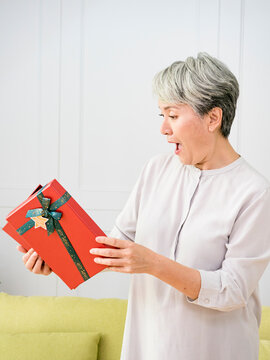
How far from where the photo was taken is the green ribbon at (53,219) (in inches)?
51.4

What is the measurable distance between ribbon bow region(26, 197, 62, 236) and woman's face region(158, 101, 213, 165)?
37 cm

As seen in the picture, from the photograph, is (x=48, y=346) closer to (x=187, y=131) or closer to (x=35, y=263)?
(x=35, y=263)

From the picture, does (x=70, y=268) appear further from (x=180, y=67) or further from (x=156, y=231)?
(x=180, y=67)

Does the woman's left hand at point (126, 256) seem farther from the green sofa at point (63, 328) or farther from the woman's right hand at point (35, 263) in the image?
the green sofa at point (63, 328)

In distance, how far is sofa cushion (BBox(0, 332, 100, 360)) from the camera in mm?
2072

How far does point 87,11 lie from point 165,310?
2044mm

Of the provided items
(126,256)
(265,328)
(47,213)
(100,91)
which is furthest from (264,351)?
(100,91)

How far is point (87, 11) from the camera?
293cm

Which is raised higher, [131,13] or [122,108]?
[131,13]

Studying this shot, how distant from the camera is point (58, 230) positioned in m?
1.36

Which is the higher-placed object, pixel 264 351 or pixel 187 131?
pixel 187 131

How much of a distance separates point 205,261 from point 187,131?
0.36 metres

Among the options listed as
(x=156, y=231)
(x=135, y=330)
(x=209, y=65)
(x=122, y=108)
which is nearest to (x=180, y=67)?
(x=209, y=65)

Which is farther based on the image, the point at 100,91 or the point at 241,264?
the point at 100,91
